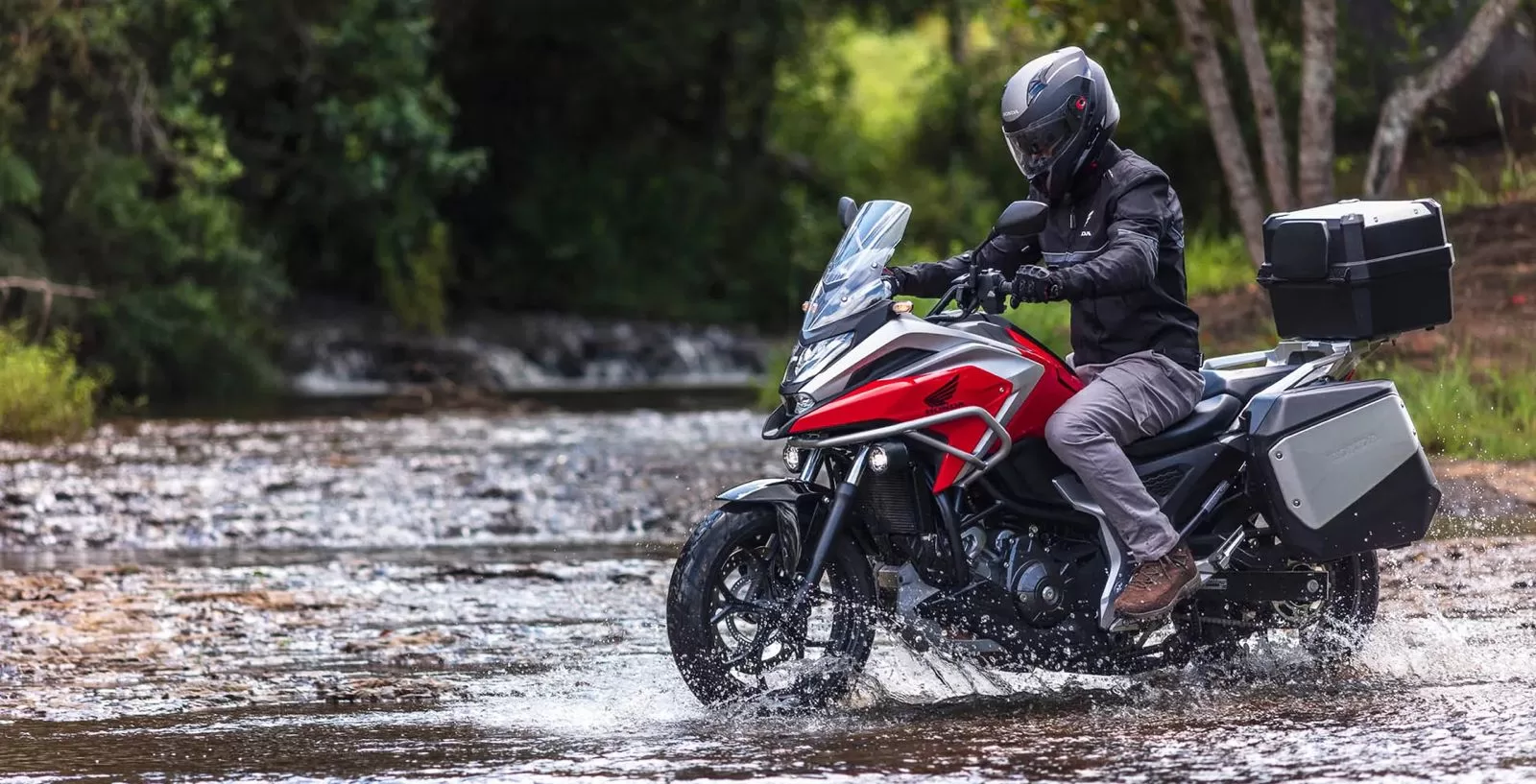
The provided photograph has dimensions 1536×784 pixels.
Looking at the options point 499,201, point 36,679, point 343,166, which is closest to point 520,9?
point 499,201

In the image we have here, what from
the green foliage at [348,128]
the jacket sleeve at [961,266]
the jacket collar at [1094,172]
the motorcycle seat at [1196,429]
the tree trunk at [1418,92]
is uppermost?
the green foliage at [348,128]

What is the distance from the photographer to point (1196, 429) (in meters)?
6.54

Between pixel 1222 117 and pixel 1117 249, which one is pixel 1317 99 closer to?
pixel 1222 117

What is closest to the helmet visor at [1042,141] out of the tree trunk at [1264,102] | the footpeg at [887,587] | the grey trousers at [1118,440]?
the grey trousers at [1118,440]

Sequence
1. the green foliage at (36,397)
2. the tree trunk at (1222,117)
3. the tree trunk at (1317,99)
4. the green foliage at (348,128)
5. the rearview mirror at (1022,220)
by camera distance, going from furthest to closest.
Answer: the green foliage at (348,128) → the tree trunk at (1222,117) → the green foliage at (36,397) → the tree trunk at (1317,99) → the rearview mirror at (1022,220)

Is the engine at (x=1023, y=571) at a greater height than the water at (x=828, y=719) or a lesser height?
greater

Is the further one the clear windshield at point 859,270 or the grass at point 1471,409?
the grass at point 1471,409

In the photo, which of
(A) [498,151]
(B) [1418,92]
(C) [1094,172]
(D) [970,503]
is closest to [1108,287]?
(C) [1094,172]

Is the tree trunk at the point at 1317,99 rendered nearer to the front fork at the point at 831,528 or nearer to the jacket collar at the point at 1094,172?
the jacket collar at the point at 1094,172

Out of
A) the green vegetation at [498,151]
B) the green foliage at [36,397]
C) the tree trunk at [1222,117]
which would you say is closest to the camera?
the green foliage at [36,397]

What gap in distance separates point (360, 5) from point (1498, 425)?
16.9 meters

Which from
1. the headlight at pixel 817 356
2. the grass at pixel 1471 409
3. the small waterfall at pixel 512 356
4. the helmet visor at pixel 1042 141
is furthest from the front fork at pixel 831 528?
the small waterfall at pixel 512 356

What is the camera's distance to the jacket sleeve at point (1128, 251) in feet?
20.2

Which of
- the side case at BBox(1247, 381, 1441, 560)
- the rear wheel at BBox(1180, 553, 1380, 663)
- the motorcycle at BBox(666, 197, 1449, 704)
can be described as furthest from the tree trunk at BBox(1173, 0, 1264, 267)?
the motorcycle at BBox(666, 197, 1449, 704)
